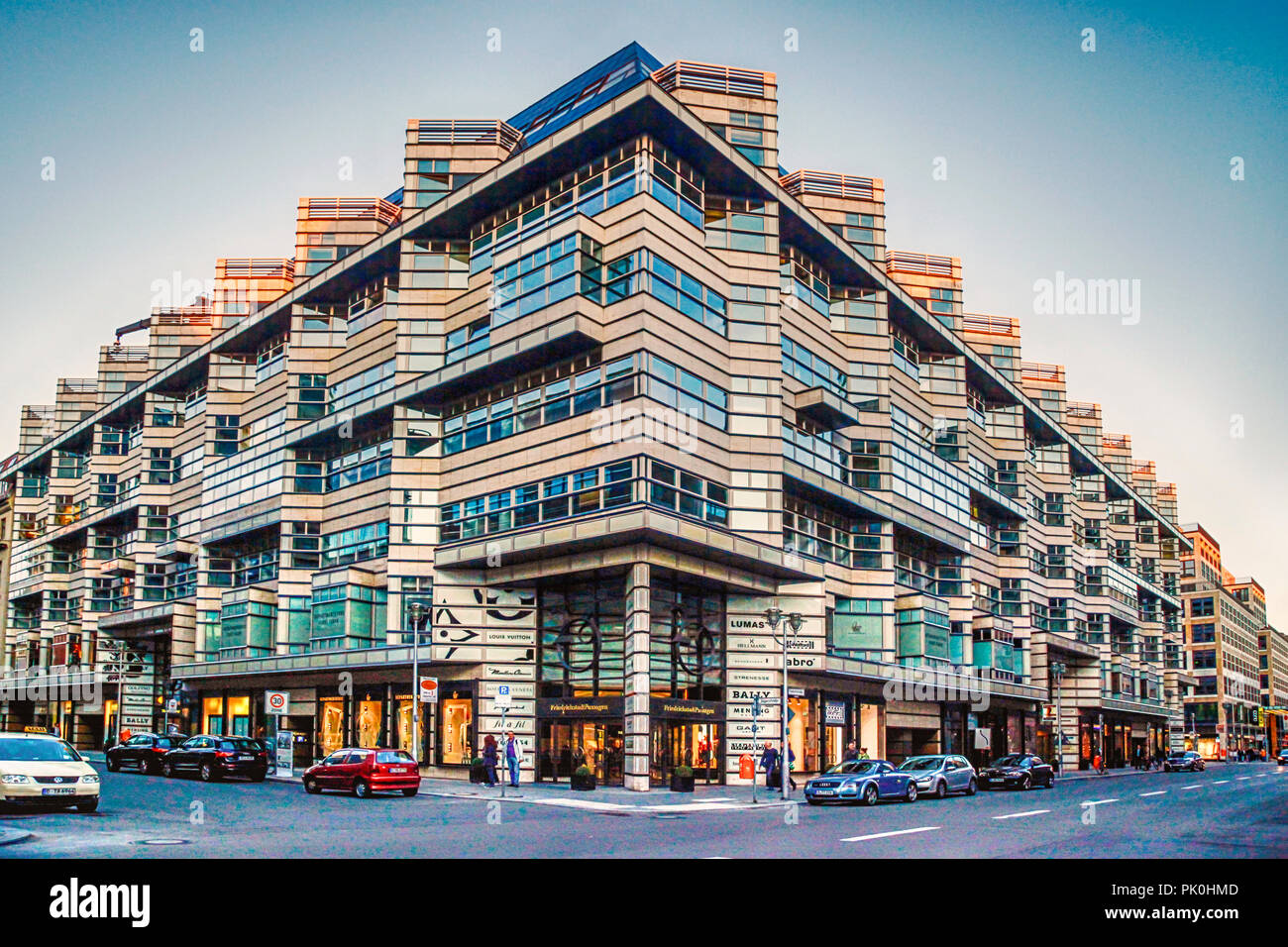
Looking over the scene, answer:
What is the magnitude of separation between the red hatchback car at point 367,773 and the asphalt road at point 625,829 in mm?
602

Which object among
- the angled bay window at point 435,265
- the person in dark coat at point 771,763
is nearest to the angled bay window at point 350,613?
the angled bay window at point 435,265

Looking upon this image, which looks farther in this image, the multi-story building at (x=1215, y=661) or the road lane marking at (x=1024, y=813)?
the multi-story building at (x=1215, y=661)

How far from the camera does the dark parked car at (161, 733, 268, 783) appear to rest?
39.0m

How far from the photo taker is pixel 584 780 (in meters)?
39.1

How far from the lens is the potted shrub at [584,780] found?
39.1m

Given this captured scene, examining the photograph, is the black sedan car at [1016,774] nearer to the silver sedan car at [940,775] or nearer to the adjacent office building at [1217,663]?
the silver sedan car at [940,775]

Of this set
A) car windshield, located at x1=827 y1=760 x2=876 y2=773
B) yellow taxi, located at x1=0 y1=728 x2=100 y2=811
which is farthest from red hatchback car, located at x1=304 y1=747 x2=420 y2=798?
car windshield, located at x1=827 y1=760 x2=876 y2=773

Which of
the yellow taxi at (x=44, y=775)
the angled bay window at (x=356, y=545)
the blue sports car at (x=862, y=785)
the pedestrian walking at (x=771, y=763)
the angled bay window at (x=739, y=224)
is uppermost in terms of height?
the angled bay window at (x=739, y=224)

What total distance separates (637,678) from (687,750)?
5.03 m

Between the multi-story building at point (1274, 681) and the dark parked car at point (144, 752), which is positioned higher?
the dark parked car at point (144, 752)

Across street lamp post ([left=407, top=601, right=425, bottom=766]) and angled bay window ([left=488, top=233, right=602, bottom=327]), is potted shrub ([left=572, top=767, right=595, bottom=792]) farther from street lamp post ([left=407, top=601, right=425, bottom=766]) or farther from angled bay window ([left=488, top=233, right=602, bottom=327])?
angled bay window ([left=488, top=233, right=602, bottom=327])

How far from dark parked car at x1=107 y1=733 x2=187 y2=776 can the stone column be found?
16.7m
